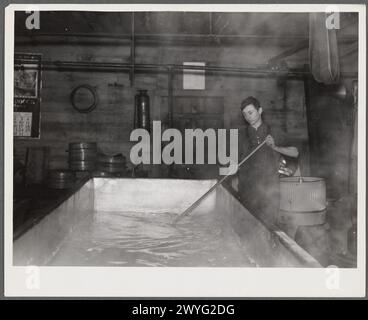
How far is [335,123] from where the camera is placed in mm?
6320

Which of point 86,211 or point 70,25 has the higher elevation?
point 70,25

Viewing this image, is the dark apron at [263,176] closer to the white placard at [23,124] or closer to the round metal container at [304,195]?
the round metal container at [304,195]

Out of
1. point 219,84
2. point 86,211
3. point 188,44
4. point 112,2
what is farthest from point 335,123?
point 112,2

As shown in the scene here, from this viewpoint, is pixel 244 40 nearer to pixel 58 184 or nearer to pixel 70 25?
pixel 70 25

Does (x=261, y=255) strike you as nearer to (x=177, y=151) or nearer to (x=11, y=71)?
(x=11, y=71)

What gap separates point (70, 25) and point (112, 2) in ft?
17.2

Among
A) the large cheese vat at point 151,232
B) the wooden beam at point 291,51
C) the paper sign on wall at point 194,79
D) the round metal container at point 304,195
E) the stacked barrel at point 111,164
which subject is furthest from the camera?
the paper sign on wall at point 194,79

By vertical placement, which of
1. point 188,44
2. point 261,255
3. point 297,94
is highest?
point 188,44

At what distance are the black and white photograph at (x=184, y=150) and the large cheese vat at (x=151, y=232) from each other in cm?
1

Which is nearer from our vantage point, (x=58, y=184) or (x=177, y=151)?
(x=58, y=184)

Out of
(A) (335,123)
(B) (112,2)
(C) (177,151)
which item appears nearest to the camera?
(B) (112,2)

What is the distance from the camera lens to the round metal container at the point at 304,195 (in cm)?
343

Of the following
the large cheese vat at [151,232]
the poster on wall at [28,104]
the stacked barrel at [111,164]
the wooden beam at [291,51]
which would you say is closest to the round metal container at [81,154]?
the stacked barrel at [111,164]
